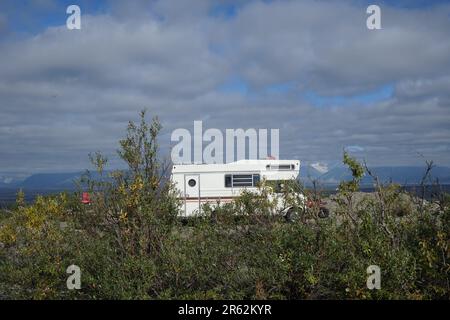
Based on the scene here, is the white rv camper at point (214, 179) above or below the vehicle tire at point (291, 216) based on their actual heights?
above

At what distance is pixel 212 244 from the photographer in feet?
20.8

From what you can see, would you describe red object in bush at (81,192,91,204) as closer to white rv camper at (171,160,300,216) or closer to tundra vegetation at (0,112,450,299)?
tundra vegetation at (0,112,450,299)

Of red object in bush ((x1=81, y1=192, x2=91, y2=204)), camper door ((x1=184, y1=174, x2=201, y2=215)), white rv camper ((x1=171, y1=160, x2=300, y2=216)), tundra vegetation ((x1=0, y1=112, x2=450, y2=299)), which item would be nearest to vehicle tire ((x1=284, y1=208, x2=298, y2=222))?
tundra vegetation ((x1=0, y1=112, x2=450, y2=299))

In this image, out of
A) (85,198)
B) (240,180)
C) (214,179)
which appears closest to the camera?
(85,198)

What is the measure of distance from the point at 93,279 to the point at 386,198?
379 cm

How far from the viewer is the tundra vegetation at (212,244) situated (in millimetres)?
5504

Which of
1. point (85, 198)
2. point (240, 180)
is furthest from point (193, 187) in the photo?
point (85, 198)

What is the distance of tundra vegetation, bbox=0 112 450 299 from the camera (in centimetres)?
550

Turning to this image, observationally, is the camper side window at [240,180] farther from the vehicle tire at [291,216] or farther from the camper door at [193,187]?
the vehicle tire at [291,216]

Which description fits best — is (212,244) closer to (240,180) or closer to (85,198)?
(85,198)

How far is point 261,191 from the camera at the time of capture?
7.85 meters

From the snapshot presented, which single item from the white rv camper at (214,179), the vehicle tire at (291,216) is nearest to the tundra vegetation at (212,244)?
the vehicle tire at (291,216)
